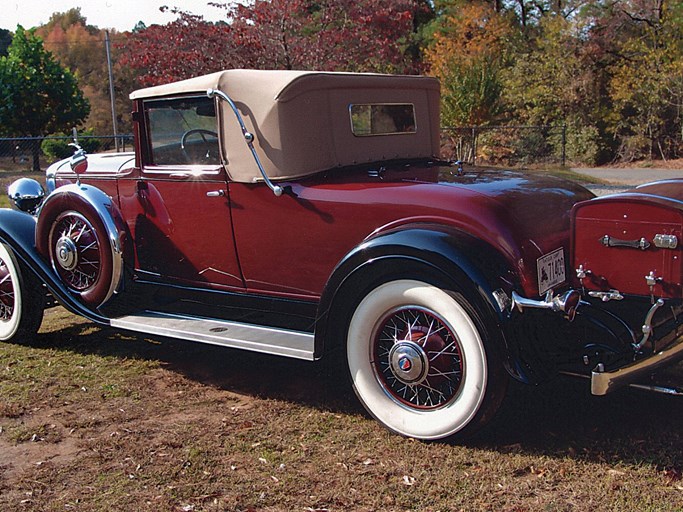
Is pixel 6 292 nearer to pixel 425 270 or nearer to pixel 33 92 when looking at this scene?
pixel 425 270

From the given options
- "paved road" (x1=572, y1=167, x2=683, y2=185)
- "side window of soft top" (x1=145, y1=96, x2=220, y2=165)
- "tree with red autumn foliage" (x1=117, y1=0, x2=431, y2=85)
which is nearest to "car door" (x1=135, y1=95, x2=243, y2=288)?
"side window of soft top" (x1=145, y1=96, x2=220, y2=165)

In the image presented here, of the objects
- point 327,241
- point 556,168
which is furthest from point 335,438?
point 556,168

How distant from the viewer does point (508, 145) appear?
21.8m

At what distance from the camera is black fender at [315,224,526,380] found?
3.19 metres

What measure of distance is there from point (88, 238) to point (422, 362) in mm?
2496

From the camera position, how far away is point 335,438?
3564mm

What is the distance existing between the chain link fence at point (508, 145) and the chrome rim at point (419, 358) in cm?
1619

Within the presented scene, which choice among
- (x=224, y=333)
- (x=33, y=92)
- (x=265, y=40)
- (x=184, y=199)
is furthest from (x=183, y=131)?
(x=33, y=92)

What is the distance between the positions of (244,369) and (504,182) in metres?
1.99

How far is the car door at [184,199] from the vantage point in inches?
169

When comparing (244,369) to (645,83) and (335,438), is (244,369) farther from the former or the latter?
(645,83)

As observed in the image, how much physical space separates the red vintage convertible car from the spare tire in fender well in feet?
0.05

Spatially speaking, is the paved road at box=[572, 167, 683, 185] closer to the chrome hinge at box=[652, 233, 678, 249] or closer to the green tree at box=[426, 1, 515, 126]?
the green tree at box=[426, 1, 515, 126]

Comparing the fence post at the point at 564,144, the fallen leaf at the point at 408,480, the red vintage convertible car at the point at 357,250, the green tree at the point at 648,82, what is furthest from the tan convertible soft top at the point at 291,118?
the green tree at the point at 648,82
